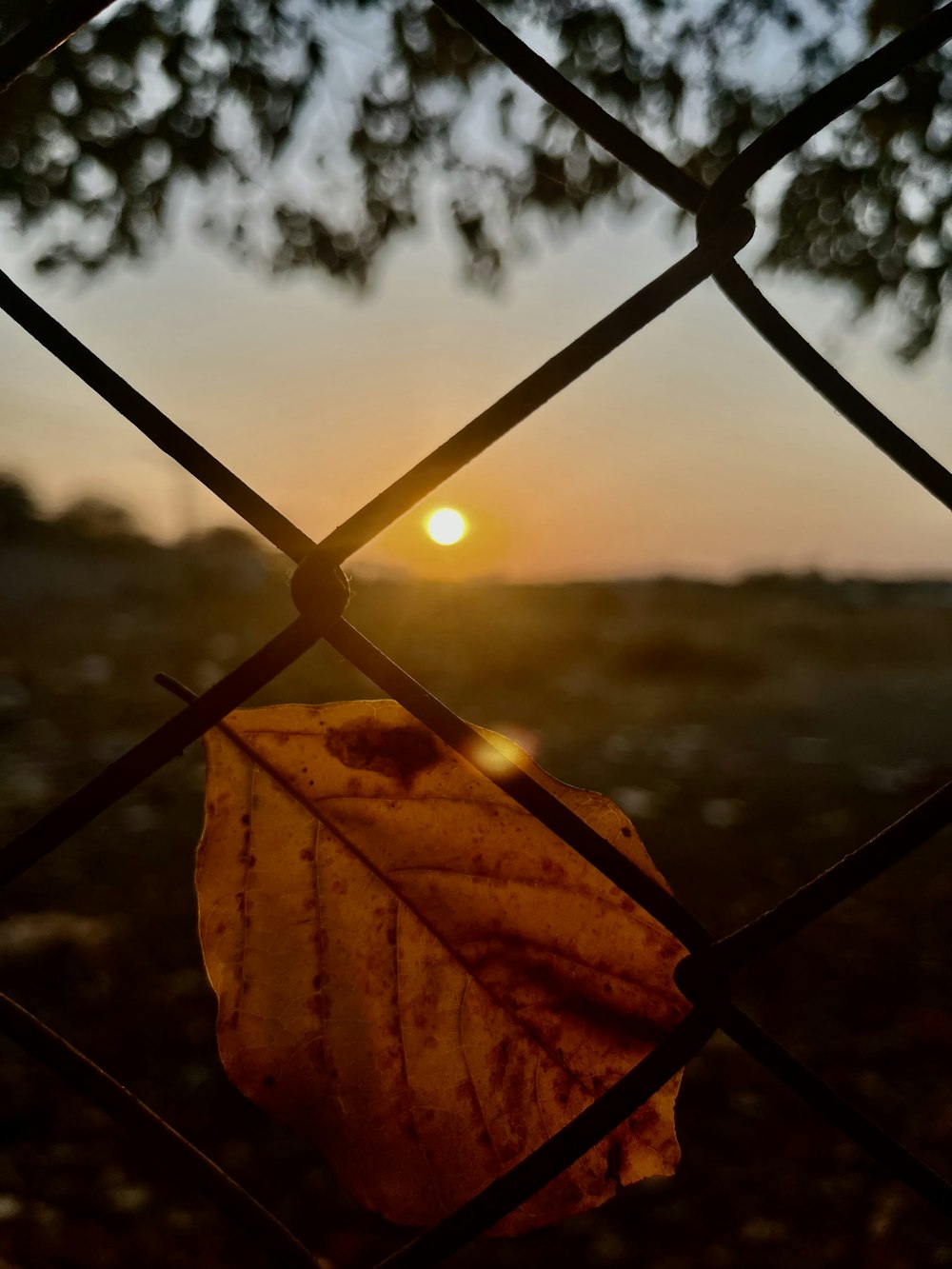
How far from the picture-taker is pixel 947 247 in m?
2.60

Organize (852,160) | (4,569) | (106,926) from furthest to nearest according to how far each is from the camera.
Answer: (4,569) < (106,926) < (852,160)

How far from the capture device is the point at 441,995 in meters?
0.51

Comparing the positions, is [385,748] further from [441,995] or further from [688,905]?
[688,905]

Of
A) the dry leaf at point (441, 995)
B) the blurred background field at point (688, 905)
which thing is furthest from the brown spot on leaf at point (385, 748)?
the blurred background field at point (688, 905)

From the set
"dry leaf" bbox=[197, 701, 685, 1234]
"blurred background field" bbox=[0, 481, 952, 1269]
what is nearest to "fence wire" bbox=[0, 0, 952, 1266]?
"dry leaf" bbox=[197, 701, 685, 1234]

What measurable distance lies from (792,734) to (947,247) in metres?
3.89

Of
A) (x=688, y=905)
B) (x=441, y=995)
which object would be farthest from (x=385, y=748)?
(x=688, y=905)

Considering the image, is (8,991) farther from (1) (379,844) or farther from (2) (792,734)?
(2) (792,734)

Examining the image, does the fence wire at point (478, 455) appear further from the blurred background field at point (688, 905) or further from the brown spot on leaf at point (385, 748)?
the blurred background field at point (688, 905)

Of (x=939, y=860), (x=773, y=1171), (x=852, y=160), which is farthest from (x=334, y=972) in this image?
(x=939, y=860)

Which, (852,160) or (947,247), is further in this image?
(947,247)

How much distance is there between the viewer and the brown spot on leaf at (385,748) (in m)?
0.51

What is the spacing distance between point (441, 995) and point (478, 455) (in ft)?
0.96

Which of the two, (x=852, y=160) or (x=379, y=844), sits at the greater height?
(x=852, y=160)
